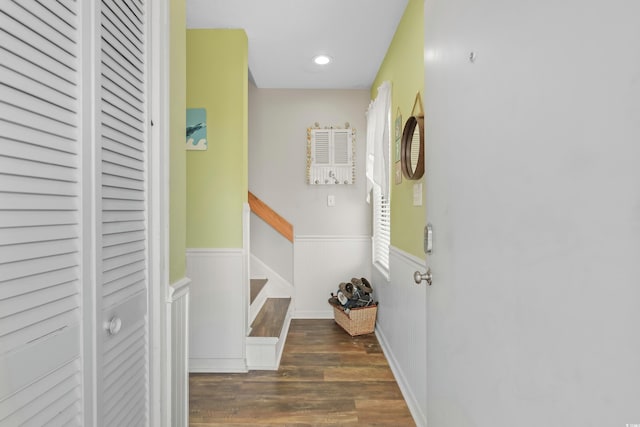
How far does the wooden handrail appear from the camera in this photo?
12.4ft

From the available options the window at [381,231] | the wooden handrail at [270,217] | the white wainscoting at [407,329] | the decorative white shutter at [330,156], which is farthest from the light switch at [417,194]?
the wooden handrail at [270,217]

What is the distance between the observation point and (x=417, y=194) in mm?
2148

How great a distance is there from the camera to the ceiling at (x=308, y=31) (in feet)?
7.82

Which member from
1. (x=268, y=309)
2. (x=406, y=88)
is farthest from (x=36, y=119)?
(x=268, y=309)

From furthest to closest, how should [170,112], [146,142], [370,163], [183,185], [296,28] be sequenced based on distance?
[370,163] < [296,28] < [183,185] < [170,112] < [146,142]

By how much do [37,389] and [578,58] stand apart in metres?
1.13

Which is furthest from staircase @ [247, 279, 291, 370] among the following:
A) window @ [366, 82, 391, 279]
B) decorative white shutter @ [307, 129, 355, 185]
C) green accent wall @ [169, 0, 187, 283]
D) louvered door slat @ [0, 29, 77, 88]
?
louvered door slat @ [0, 29, 77, 88]

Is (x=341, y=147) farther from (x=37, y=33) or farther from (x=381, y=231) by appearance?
(x=37, y=33)

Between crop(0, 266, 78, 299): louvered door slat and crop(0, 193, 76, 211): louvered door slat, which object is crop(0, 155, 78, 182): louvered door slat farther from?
crop(0, 266, 78, 299): louvered door slat

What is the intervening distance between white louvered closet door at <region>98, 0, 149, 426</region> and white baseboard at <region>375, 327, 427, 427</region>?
4.65 feet

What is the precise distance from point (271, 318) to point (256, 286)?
1.53 feet

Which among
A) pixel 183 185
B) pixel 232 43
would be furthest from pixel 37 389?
pixel 232 43

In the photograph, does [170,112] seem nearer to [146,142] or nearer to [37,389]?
[146,142]

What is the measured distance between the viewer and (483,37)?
855 mm
